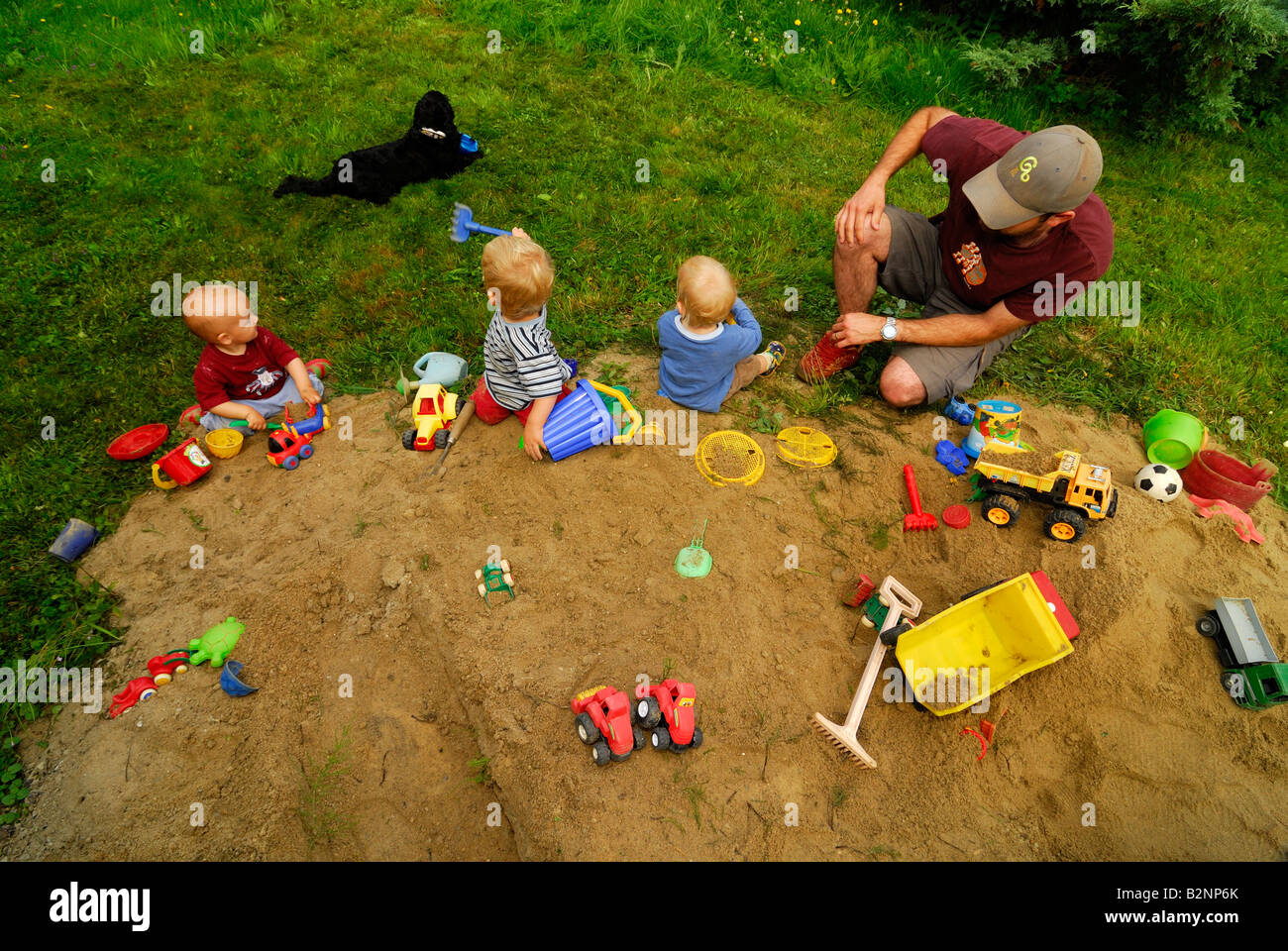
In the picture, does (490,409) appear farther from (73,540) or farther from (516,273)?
(73,540)

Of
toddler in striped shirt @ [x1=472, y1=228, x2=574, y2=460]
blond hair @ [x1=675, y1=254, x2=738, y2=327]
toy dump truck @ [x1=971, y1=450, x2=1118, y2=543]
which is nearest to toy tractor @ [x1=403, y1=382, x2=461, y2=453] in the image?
toddler in striped shirt @ [x1=472, y1=228, x2=574, y2=460]

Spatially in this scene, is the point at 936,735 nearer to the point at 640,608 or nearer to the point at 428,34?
the point at 640,608

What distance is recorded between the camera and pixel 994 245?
361 centimetres

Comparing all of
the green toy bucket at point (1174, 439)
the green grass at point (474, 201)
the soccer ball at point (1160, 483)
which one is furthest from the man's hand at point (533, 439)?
the green toy bucket at point (1174, 439)

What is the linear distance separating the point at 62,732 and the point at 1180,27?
8741 mm

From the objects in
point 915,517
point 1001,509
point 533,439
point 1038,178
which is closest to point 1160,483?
point 1001,509

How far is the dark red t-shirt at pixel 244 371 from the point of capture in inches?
150

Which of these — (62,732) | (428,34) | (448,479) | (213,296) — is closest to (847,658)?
(448,479)

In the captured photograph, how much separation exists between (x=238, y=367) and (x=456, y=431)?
51.6 inches

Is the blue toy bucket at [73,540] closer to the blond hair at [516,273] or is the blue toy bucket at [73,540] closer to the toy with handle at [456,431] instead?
the toy with handle at [456,431]

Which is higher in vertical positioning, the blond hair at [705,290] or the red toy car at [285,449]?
the blond hair at [705,290]

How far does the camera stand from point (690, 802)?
263cm

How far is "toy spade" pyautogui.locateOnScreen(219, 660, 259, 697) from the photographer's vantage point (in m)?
2.91

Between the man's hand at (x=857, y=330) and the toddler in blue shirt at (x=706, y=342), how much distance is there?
496 millimetres
